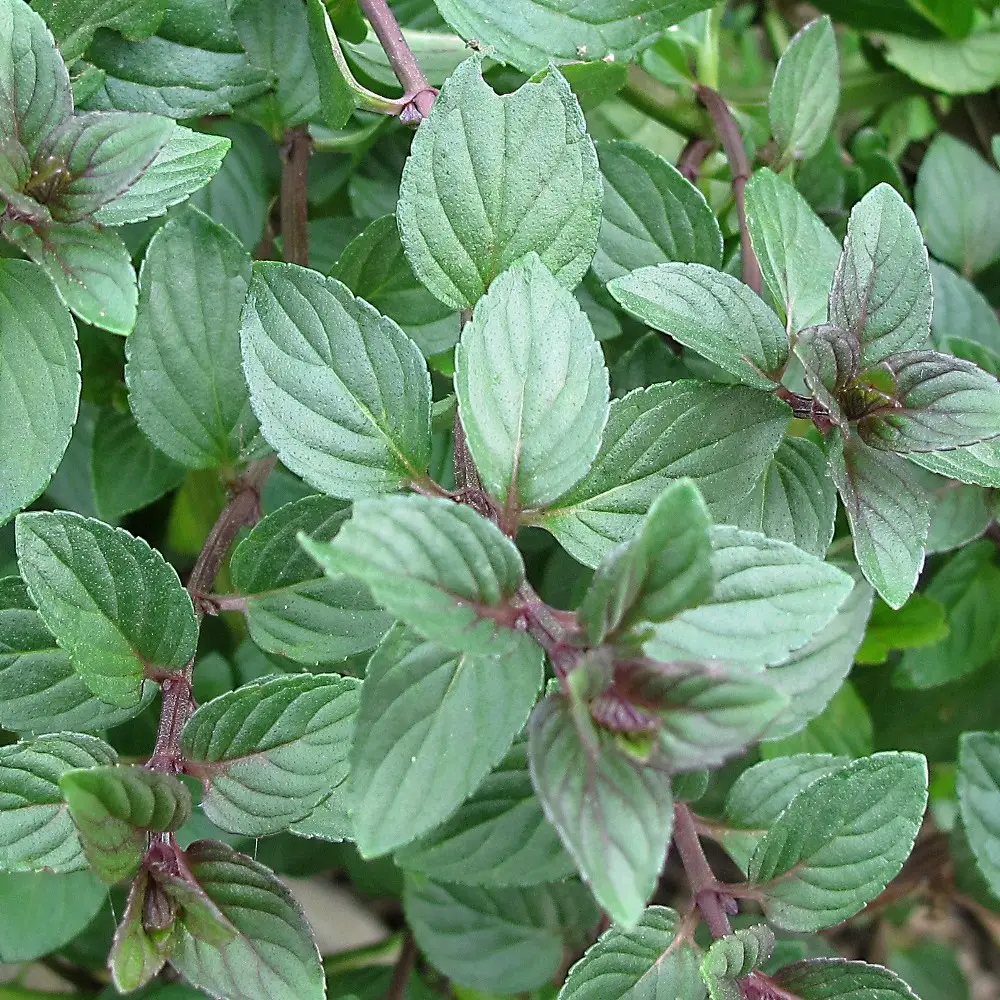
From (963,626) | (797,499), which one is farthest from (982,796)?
(797,499)

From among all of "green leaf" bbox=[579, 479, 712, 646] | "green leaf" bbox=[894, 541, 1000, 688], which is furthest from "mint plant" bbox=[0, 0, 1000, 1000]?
"green leaf" bbox=[894, 541, 1000, 688]

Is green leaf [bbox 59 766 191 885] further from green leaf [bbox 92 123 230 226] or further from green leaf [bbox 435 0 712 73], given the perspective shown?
A: green leaf [bbox 435 0 712 73]

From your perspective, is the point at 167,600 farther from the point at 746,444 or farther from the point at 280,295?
the point at 746,444

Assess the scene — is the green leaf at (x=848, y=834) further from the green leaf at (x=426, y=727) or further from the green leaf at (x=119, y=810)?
the green leaf at (x=119, y=810)

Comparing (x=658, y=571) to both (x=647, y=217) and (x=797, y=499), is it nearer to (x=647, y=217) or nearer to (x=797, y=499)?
(x=797, y=499)

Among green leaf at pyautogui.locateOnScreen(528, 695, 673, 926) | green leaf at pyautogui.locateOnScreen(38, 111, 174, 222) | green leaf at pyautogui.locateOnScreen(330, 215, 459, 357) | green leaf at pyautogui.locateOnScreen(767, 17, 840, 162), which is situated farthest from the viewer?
green leaf at pyautogui.locateOnScreen(767, 17, 840, 162)

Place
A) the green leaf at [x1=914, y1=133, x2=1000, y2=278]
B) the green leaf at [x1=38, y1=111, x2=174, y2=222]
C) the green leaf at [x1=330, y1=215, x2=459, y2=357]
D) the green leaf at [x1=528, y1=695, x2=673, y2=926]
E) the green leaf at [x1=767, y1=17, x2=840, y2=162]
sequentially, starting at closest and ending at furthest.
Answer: the green leaf at [x1=528, y1=695, x2=673, y2=926], the green leaf at [x1=38, y1=111, x2=174, y2=222], the green leaf at [x1=330, y1=215, x2=459, y2=357], the green leaf at [x1=767, y1=17, x2=840, y2=162], the green leaf at [x1=914, y1=133, x2=1000, y2=278]
